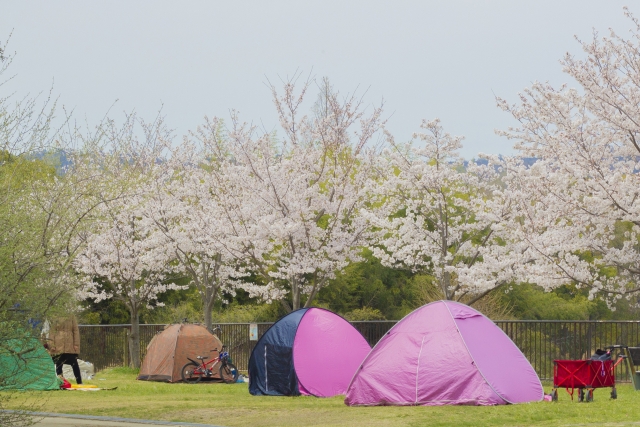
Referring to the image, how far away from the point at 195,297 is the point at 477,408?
971 inches

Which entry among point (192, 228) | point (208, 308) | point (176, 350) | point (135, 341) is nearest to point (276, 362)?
point (176, 350)

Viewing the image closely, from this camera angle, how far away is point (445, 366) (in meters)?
14.1

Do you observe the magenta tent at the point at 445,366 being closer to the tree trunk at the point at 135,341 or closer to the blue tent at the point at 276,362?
the blue tent at the point at 276,362

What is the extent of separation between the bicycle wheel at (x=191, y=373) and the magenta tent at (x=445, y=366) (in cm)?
808

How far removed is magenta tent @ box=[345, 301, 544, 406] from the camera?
13.9m

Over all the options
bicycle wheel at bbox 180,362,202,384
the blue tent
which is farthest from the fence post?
the blue tent

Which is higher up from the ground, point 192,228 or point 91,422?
point 192,228

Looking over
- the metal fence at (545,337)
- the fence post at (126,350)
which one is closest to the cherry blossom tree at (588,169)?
the metal fence at (545,337)

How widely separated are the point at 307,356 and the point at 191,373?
545 cm

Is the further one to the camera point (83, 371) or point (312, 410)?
point (83, 371)

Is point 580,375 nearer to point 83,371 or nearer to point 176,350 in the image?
point 176,350

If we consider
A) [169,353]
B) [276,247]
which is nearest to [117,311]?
[276,247]

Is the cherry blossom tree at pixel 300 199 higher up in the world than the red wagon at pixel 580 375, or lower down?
higher up

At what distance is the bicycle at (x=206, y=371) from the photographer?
21.9 meters
